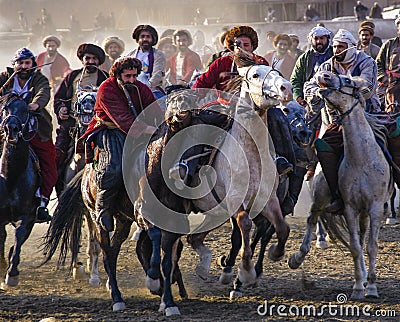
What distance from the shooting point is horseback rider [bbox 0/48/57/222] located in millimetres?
9500

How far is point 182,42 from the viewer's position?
16734mm

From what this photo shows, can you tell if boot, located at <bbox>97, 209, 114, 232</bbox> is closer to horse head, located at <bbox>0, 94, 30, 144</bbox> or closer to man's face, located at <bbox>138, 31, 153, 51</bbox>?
horse head, located at <bbox>0, 94, 30, 144</bbox>

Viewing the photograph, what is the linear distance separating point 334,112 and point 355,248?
140 cm

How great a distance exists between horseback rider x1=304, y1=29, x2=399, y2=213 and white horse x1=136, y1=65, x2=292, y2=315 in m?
0.89

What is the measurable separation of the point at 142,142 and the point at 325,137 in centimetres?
182

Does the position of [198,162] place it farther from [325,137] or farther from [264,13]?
[264,13]

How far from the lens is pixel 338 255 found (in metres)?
10.5

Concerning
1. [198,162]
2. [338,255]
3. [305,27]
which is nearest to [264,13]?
[305,27]

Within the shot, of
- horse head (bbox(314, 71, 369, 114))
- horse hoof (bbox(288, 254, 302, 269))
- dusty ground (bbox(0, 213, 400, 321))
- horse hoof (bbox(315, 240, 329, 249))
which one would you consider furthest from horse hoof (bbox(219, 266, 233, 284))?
horse hoof (bbox(315, 240, 329, 249))

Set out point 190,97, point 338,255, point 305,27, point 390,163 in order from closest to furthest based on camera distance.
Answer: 1. point 190,97
2. point 390,163
3. point 338,255
4. point 305,27

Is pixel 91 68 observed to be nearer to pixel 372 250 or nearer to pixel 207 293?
pixel 207 293

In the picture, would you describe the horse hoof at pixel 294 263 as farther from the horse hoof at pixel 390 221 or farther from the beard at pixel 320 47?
the horse hoof at pixel 390 221
